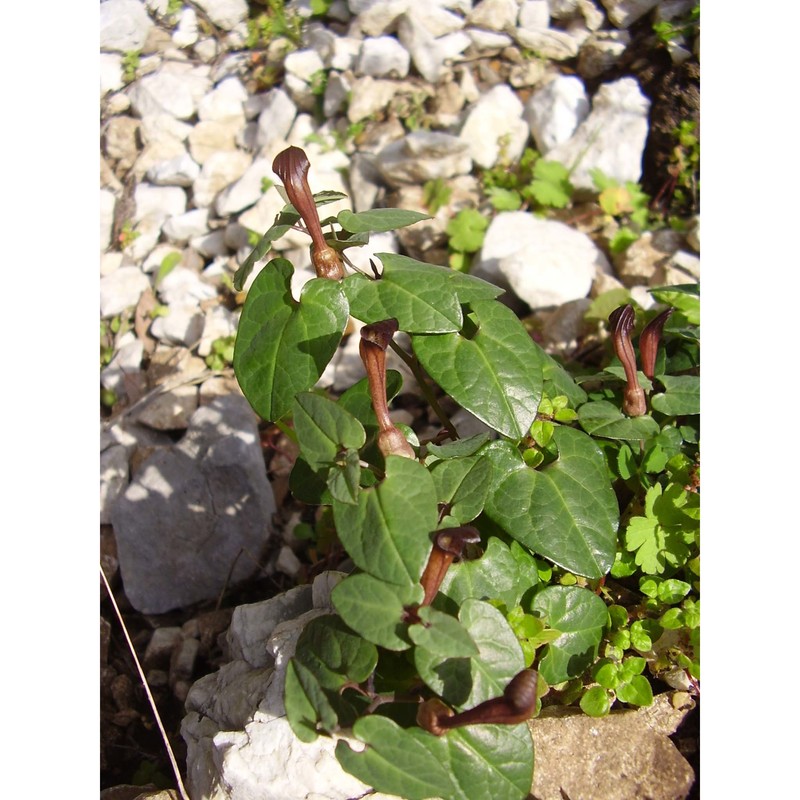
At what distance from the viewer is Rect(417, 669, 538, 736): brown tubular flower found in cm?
99

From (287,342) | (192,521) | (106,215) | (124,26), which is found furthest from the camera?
(106,215)

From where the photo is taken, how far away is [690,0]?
9.61 feet

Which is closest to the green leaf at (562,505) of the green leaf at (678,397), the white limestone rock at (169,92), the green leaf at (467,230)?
the green leaf at (678,397)

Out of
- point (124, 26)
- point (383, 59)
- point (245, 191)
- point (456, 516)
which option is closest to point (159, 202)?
point (245, 191)

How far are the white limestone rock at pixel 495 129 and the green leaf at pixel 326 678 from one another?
7.57ft

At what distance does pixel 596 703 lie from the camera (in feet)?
4.49

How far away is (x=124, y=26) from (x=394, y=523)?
9.08ft

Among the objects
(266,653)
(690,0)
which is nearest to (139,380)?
(266,653)

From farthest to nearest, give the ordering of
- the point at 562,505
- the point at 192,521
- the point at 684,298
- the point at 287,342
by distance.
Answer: the point at 192,521 < the point at 684,298 < the point at 562,505 < the point at 287,342

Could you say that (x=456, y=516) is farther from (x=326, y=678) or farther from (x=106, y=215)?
(x=106, y=215)

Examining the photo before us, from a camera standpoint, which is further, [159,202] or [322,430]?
[159,202]

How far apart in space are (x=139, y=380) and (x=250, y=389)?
4.99ft

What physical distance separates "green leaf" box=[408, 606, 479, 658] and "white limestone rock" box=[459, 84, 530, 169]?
2328 millimetres

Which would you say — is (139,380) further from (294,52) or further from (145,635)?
(294,52)
